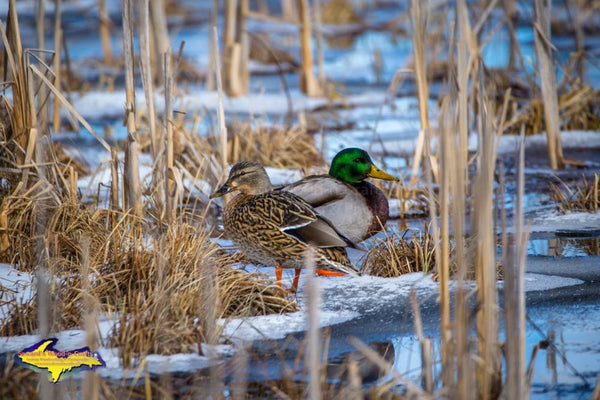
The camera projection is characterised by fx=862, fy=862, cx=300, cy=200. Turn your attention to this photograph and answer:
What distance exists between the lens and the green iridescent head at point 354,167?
5.20 metres

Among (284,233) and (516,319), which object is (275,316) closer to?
(284,233)

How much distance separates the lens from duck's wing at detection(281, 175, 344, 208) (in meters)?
5.00

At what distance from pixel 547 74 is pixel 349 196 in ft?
7.68

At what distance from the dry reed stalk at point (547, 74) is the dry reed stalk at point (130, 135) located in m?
3.17

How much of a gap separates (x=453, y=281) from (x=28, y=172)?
2.19 meters

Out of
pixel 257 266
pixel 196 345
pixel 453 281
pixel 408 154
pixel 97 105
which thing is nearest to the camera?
pixel 196 345

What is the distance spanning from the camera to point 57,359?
10.3 ft

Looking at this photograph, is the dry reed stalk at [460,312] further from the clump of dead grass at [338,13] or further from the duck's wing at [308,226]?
the clump of dead grass at [338,13]

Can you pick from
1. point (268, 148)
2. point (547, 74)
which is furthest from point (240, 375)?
point (547, 74)

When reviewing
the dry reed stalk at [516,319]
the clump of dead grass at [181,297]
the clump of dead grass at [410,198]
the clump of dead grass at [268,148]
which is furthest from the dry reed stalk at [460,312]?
the clump of dead grass at [268,148]

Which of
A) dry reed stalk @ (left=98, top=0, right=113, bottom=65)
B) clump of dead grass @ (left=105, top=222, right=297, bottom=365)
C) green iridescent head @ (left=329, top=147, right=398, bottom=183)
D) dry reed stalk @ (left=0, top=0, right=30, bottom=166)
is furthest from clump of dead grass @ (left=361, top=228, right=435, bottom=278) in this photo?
dry reed stalk @ (left=98, top=0, right=113, bottom=65)

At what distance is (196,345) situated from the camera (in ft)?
10.9

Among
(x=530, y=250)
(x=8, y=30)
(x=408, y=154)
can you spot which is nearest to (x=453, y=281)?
(x=530, y=250)

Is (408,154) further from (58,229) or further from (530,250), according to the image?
(58,229)
